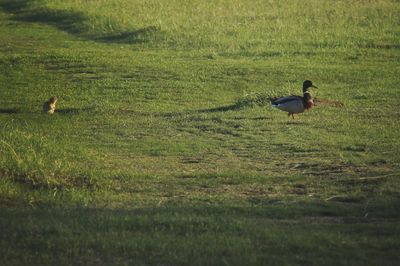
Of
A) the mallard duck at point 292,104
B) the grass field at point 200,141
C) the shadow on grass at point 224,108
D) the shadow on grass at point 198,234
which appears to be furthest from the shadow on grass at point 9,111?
the shadow on grass at point 198,234

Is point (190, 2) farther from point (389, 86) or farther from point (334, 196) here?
point (334, 196)

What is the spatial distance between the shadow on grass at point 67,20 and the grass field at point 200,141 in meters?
0.09

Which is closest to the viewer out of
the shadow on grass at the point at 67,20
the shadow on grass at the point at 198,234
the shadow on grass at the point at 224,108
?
the shadow on grass at the point at 198,234

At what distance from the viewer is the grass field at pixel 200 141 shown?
21.9 feet

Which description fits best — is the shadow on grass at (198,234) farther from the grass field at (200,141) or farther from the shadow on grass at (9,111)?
the shadow on grass at (9,111)

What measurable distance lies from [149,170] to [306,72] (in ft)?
26.7

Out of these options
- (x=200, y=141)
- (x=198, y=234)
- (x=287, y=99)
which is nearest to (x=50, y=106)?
(x=200, y=141)

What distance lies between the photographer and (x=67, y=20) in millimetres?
25359

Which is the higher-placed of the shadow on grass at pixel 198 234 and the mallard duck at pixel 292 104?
the mallard duck at pixel 292 104

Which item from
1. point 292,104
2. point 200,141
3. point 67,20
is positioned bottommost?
point 200,141

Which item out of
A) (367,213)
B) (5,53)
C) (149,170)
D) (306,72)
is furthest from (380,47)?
(367,213)

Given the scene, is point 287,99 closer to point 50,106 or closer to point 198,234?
point 50,106

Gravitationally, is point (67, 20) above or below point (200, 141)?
above

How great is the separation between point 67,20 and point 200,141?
1474 cm
